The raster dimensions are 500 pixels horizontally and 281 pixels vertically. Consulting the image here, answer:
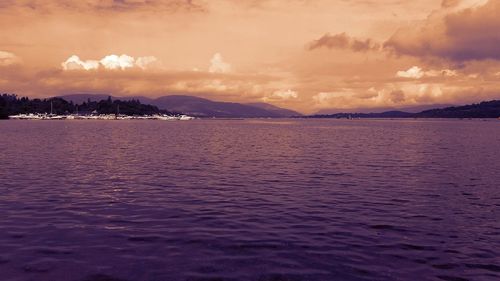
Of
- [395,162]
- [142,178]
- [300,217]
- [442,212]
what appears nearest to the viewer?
[300,217]

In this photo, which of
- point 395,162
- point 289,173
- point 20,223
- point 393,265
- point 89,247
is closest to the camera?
point 393,265

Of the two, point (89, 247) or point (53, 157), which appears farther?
point (53, 157)

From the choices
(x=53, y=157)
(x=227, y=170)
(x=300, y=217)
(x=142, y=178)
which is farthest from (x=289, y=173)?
(x=53, y=157)

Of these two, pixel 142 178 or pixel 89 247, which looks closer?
pixel 89 247

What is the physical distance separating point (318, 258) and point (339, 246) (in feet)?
9.10

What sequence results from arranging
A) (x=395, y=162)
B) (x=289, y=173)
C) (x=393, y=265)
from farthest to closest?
1. (x=395, y=162)
2. (x=289, y=173)
3. (x=393, y=265)

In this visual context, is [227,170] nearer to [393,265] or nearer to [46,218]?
[46,218]

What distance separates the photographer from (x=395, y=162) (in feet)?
244

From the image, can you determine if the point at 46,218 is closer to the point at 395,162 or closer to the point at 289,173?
the point at 289,173

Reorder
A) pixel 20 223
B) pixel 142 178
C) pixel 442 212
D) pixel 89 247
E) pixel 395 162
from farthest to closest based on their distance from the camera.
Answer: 1. pixel 395 162
2. pixel 142 178
3. pixel 442 212
4. pixel 20 223
5. pixel 89 247

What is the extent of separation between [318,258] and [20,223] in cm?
2317

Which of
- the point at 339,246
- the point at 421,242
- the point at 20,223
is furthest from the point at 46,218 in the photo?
the point at 421,242

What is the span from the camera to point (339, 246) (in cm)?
2616

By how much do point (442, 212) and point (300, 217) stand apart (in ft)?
44.1
